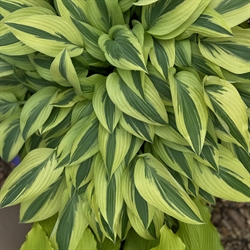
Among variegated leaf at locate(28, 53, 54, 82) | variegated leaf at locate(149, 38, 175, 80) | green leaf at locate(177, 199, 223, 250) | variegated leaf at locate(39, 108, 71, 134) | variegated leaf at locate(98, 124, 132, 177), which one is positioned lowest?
→ green leaf at locate(177, 199, 223, 250)

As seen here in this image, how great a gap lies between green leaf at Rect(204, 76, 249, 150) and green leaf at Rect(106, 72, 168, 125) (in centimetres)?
10

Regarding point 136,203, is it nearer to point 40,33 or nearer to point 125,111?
point 125,111

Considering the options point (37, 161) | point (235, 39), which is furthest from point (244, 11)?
point (37, 161)

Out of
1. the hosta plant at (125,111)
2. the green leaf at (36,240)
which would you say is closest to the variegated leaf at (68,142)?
the hosta plant at (125,111)

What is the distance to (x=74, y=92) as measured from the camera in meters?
0.84

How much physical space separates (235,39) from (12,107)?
2.04ft

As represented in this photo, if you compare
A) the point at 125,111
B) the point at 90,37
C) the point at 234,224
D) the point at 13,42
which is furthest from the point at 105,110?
the point at 234,224

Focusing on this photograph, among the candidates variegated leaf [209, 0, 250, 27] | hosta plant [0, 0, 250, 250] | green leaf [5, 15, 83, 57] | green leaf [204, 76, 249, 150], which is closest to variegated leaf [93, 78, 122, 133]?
hosta plant [0, 0, 250, 250]

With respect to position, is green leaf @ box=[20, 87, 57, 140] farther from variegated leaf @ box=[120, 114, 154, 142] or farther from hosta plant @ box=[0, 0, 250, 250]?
variegated leaf @ box=[120, 114, 154, 142]

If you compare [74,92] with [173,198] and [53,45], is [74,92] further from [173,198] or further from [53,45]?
[173,198]

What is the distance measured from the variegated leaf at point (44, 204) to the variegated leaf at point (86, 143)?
0.17m

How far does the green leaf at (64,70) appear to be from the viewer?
688 millimetres

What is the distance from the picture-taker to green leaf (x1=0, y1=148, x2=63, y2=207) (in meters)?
0.83

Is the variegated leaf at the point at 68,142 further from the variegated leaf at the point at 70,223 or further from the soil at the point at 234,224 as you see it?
the soil at the point at 234,224
